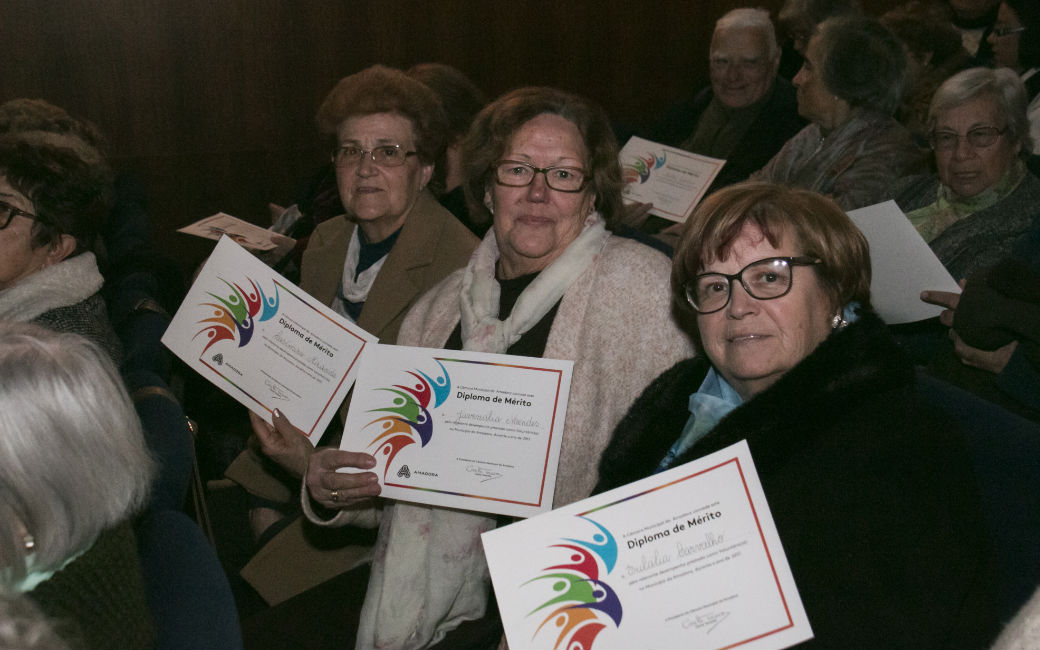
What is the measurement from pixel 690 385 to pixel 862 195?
6.75ft

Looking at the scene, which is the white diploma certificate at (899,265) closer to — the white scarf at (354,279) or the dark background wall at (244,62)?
the white scarf at (354,279)

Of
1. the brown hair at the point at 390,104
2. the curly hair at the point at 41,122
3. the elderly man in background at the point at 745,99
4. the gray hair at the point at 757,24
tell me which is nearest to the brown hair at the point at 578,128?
the brown hair at the point at 390,104

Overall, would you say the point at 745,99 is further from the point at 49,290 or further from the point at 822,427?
the point at 822,427

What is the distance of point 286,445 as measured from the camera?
2.27m

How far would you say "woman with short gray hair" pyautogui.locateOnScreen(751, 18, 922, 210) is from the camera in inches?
142

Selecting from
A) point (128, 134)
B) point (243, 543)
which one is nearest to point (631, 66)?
point (128, 134)

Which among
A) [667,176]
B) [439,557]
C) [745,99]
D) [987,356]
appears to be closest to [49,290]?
[439,557]

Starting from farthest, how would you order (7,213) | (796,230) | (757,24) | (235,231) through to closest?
(757,24)
(235,231)
(7,213)
(796,230)

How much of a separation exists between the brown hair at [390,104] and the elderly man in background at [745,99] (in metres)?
2.11

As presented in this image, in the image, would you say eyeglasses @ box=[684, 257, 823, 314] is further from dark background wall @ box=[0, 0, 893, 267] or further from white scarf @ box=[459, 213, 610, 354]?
dark background wall @ box=[0, 0, 893, 267]

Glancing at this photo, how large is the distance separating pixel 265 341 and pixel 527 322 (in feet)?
2.06

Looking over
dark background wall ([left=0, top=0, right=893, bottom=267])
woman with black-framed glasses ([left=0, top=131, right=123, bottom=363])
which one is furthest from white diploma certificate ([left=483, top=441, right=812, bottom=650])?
dark background wall ([left=0, top=0, right=893, bottom=267])

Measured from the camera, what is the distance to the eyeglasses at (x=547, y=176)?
7.64ft

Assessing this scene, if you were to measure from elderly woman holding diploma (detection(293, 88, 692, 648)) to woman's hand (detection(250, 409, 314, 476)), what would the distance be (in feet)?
0.30
